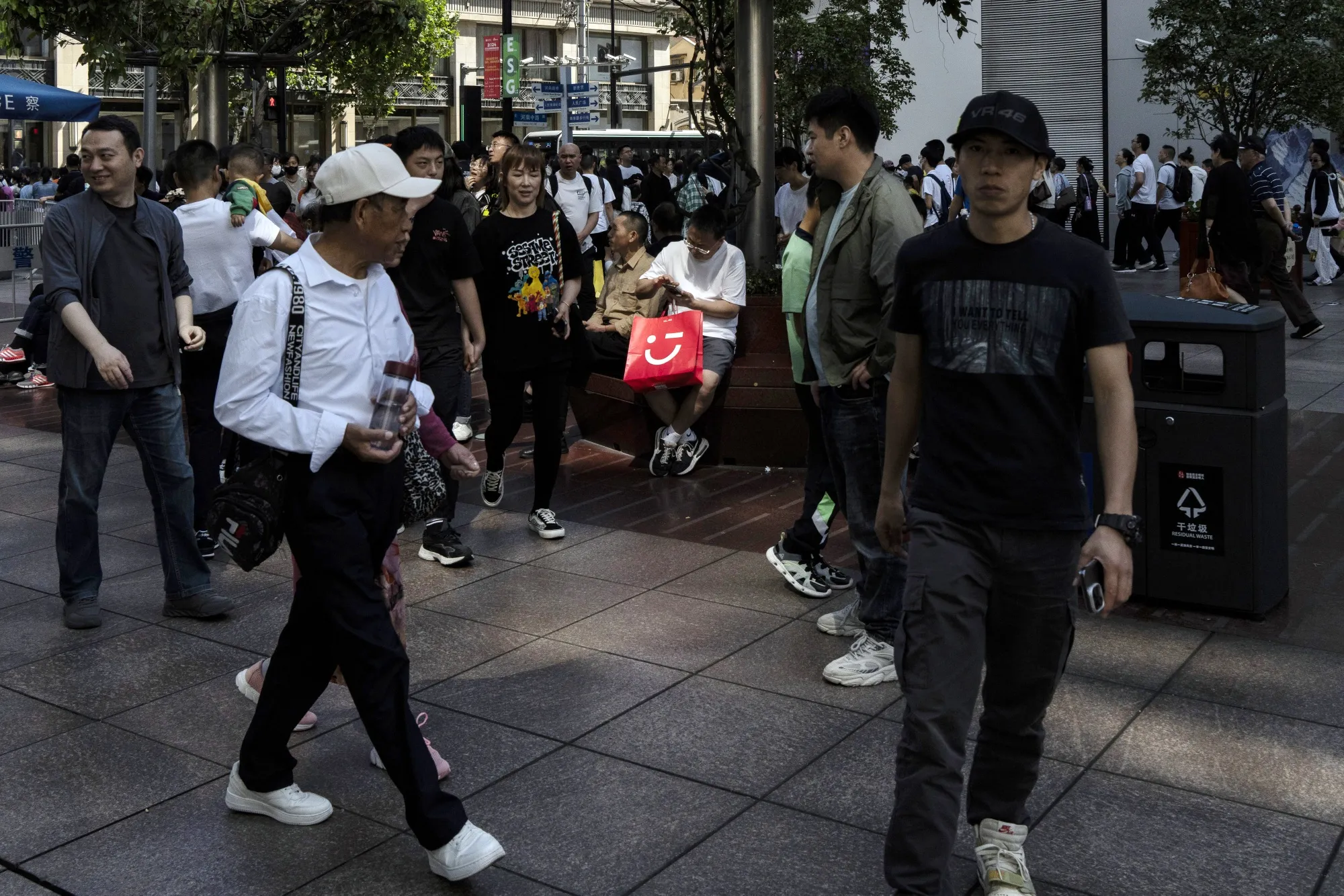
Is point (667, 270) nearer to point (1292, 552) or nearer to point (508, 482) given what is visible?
point (508, 482)

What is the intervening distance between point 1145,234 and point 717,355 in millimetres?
16840

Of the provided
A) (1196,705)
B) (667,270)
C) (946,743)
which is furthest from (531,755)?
(667,270)

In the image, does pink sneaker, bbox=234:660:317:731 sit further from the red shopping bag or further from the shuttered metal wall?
the shuttered metal wall

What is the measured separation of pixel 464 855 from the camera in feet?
11.8

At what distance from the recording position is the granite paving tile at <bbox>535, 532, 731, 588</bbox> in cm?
654

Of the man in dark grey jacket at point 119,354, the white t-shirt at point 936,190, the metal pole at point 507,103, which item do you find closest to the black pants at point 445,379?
the man in dark grey jacket at point 119,354

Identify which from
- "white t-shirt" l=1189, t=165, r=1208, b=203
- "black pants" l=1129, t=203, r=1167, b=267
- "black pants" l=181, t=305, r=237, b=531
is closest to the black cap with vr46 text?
"black pants" l=181, t=305, r=237, b=531

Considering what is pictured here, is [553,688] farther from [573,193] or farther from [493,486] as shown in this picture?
[573,193]

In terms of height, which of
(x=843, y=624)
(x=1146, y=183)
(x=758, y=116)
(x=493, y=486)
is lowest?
(x=843, y=624)

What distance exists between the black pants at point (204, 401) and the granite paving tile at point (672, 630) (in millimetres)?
2197

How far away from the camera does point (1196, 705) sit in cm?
482

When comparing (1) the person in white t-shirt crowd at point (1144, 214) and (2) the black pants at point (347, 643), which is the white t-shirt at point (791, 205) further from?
(1) the person in white t-shirt crowd at point (1144, 214)

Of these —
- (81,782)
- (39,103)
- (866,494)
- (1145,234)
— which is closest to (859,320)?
(866,494)

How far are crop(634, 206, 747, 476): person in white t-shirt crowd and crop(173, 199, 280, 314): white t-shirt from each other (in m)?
2.57
